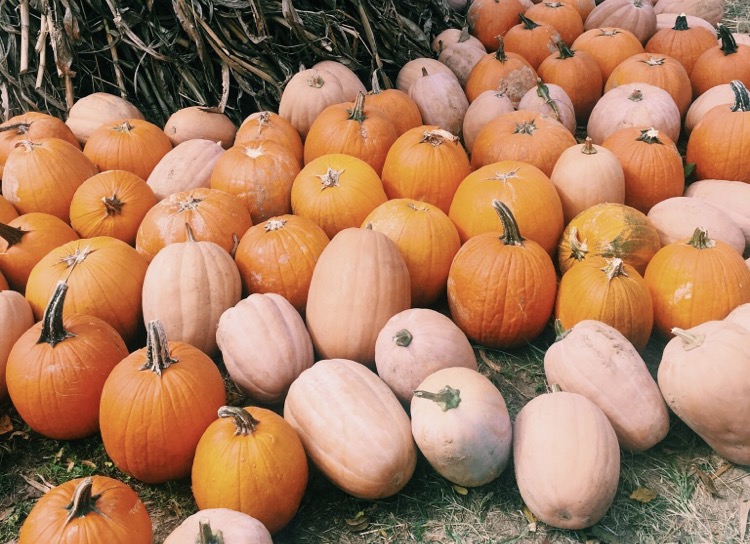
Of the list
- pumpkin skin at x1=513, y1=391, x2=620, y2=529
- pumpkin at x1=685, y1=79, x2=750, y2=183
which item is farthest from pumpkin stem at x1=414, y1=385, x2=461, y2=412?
pumpkin at x1=685, y1=79, x2=750, y2=183

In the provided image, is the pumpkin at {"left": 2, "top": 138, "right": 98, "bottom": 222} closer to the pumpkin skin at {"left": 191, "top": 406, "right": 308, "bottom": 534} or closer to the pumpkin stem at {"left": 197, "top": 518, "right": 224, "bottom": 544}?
the pumpkin skin at {"left": 191, "top": 406, "right": 308, "bottom": 534}

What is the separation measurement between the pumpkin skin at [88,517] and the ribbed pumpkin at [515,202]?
214cm

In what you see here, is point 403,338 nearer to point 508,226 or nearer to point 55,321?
point 508,226

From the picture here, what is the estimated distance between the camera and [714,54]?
540cm

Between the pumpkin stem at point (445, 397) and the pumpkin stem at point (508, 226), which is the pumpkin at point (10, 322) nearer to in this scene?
the pumpkin stem at point (445, 397)

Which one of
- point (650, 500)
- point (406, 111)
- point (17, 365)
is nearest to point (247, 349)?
point (17, 365)

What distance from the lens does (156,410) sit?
2801mm

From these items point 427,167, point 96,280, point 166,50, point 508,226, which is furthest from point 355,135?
point 96,280

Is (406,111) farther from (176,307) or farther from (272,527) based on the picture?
(272,527)

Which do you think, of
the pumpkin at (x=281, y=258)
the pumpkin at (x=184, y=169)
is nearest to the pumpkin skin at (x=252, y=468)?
the pumpkin at (x=281, y=258)

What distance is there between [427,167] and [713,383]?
6.31 feet

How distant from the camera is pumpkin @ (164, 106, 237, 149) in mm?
4777

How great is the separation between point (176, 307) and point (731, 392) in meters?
2.33

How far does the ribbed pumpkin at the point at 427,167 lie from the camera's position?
4074 millimetres
